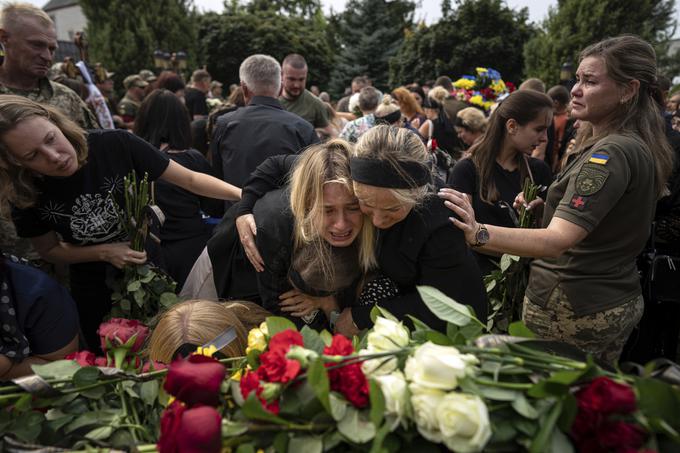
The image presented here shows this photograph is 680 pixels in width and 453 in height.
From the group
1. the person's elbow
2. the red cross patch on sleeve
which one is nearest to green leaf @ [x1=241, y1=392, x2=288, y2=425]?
the person's elbow

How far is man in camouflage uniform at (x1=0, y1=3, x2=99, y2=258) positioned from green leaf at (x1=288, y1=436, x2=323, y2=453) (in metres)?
2.33

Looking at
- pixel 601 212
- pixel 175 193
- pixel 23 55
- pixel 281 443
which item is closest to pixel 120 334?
pixel 281 443

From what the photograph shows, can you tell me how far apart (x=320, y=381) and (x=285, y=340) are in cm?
13

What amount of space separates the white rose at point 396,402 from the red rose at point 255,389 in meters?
0.20

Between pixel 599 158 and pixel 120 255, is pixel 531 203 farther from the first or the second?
pixel 120 255

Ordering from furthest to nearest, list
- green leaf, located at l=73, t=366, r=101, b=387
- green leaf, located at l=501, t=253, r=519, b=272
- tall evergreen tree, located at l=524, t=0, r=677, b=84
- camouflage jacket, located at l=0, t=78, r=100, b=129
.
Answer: tall evergreen tree, located at l=524, t=0, r=677, b=84 → camouflage jacket, located at l=0, t=78, r=100, b=129 → green leaf, located at l=501, t=253, r=519, b=272 → green leaf, located at l=73, t=366, r=101, b=387

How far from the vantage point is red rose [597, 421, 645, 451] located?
76cm

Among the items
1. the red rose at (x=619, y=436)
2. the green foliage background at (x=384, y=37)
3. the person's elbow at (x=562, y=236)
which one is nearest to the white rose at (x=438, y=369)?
the red rose at (x=619, y=436)

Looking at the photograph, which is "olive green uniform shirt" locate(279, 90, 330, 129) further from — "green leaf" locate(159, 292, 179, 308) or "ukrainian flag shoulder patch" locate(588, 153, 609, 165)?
"ukrainian flag shoulder patch" locate(588, 153, 609, 165)

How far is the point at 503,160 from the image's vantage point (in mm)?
2816

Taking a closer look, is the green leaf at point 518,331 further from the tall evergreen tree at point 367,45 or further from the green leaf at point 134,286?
the tall evergreen tree at point 367,45

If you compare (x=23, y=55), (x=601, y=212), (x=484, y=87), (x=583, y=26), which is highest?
(x=583, y=26)

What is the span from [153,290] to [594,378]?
198 cm

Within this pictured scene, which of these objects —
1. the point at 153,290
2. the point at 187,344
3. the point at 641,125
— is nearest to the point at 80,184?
the point at 153,290
